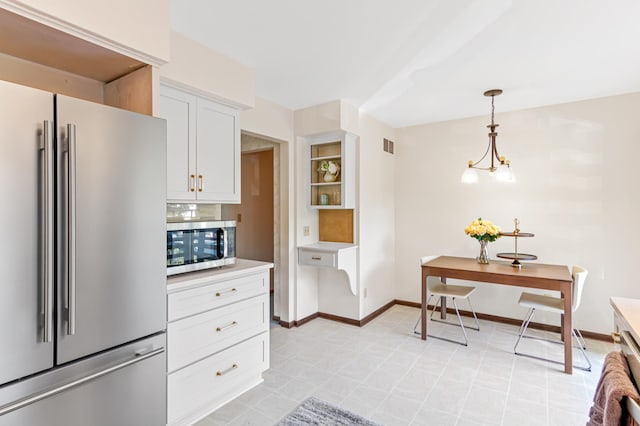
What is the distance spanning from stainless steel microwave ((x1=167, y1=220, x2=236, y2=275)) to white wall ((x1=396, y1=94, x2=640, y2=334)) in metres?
2.83

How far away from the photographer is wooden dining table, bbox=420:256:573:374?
278cm

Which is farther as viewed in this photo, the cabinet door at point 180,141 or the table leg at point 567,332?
the table leg at point 567,332

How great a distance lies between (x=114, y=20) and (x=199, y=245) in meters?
1.32

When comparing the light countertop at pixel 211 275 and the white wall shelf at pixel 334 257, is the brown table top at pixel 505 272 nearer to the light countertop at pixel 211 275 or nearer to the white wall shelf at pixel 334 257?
the white wall shelf at pixel 334 257

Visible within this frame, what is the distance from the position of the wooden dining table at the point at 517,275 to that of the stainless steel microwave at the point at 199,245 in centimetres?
208

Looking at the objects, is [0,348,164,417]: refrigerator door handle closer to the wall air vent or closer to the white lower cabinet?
the white lower cabinet

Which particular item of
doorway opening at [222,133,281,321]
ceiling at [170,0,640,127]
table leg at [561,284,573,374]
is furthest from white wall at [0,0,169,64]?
table leg at [561,284,573,374]

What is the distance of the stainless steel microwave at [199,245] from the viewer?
208cm

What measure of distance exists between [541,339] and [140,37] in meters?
4.19

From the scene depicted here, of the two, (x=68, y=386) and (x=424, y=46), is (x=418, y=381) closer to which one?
(x=68, y=386)

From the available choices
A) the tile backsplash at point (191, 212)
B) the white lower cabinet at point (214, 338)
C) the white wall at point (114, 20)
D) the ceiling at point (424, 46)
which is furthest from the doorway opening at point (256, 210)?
the white wall at point (114, 20)

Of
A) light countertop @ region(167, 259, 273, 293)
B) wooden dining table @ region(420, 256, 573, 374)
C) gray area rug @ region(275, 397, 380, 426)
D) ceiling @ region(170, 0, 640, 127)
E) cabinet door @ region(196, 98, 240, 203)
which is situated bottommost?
gray area rug @ region(275, 397, 380, 426)

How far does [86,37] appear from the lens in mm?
1463

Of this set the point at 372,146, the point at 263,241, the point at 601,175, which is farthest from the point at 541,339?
the point at 263,241
